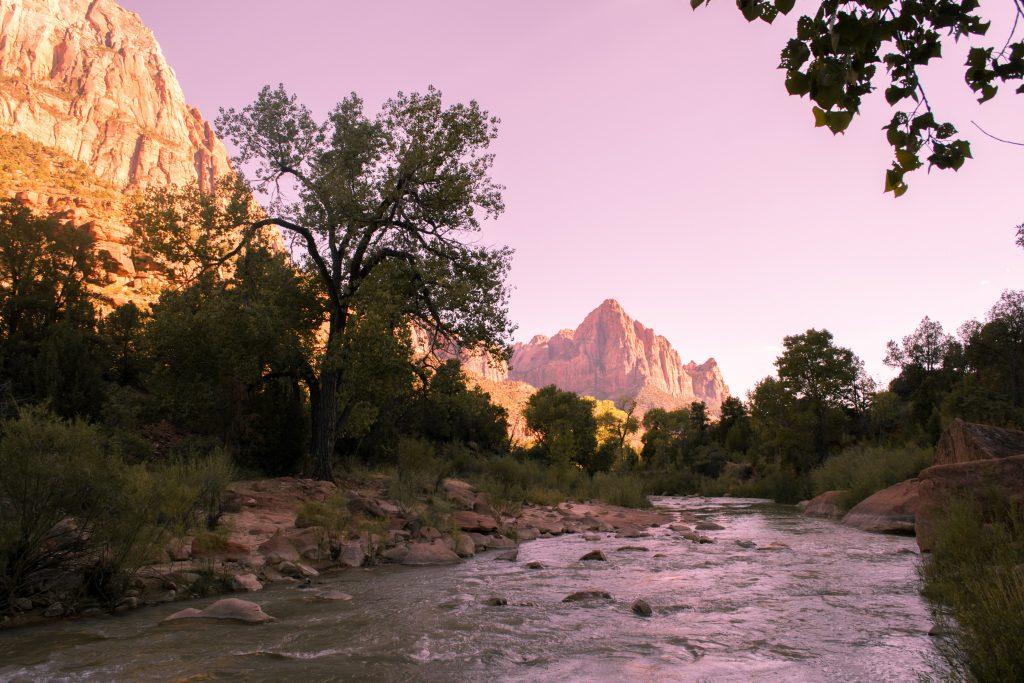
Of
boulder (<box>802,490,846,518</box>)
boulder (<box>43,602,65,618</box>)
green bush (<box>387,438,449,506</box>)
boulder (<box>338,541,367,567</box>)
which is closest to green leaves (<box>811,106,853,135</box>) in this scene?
boulder (<box>43,602,65,618</box>)

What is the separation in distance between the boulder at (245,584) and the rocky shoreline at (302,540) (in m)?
0.01

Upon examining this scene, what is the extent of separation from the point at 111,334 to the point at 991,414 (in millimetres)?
43581

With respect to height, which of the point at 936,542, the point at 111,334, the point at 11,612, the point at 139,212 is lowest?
the point at 11,612

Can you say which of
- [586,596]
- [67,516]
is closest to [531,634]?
[586,596]

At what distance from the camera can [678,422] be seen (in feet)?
283

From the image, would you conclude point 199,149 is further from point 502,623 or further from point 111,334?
point 502,623

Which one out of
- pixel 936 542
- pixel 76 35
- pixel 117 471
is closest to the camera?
pixel 117 471

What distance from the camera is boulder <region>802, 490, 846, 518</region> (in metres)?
21.4

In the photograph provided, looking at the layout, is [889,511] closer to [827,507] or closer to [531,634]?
[827,507]

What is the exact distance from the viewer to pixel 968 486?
9.37 m

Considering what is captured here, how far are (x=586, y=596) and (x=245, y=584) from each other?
4.50 metres

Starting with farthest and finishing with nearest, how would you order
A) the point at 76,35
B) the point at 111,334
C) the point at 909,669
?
the point at 76,35 → the point at 111,334 → the point at 909,669

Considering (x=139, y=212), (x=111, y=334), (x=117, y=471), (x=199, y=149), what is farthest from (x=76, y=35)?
(x=117, y=471)

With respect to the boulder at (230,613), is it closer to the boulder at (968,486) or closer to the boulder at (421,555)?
the boulder at (421,555)
